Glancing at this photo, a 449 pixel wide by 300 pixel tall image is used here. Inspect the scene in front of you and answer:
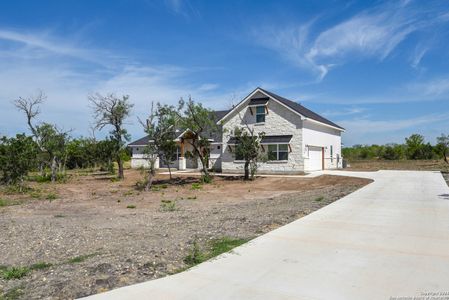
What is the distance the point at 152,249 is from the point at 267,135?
2451 centimetres

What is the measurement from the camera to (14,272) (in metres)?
6.43

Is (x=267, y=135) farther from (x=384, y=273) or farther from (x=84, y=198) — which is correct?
(x=384, y=273)

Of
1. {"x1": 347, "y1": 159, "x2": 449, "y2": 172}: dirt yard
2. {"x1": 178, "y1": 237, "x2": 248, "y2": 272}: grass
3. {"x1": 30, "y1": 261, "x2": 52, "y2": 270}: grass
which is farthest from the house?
{"x1": 30, "y1": 261, "x2": 52, "y2": 270}: grass

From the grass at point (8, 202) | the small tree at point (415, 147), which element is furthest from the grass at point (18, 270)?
the small tree at point (415, 147)

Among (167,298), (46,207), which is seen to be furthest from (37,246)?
(46,207)

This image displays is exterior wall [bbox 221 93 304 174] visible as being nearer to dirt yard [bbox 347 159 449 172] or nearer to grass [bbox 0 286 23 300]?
dirt yard [bbox 347 159 449 172]

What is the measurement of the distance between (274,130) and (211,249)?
24328mm

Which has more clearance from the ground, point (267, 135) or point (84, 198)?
point (267, 135)

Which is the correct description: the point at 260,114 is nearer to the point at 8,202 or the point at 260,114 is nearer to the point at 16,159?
the point at 16,159

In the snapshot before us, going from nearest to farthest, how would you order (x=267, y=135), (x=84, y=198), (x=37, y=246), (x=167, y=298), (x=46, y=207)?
(x=167, y=298) → (x=37, y=246) → (x=46, y=207) → (x=84, y=198) → (x=267, y=135)

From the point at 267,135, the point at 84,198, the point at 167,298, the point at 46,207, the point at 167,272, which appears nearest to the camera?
the point at 167,298

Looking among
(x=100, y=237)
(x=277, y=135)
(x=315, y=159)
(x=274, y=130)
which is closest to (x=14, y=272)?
(x=100, y=237)

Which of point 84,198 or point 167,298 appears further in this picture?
point 84,198

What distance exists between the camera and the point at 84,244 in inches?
341
